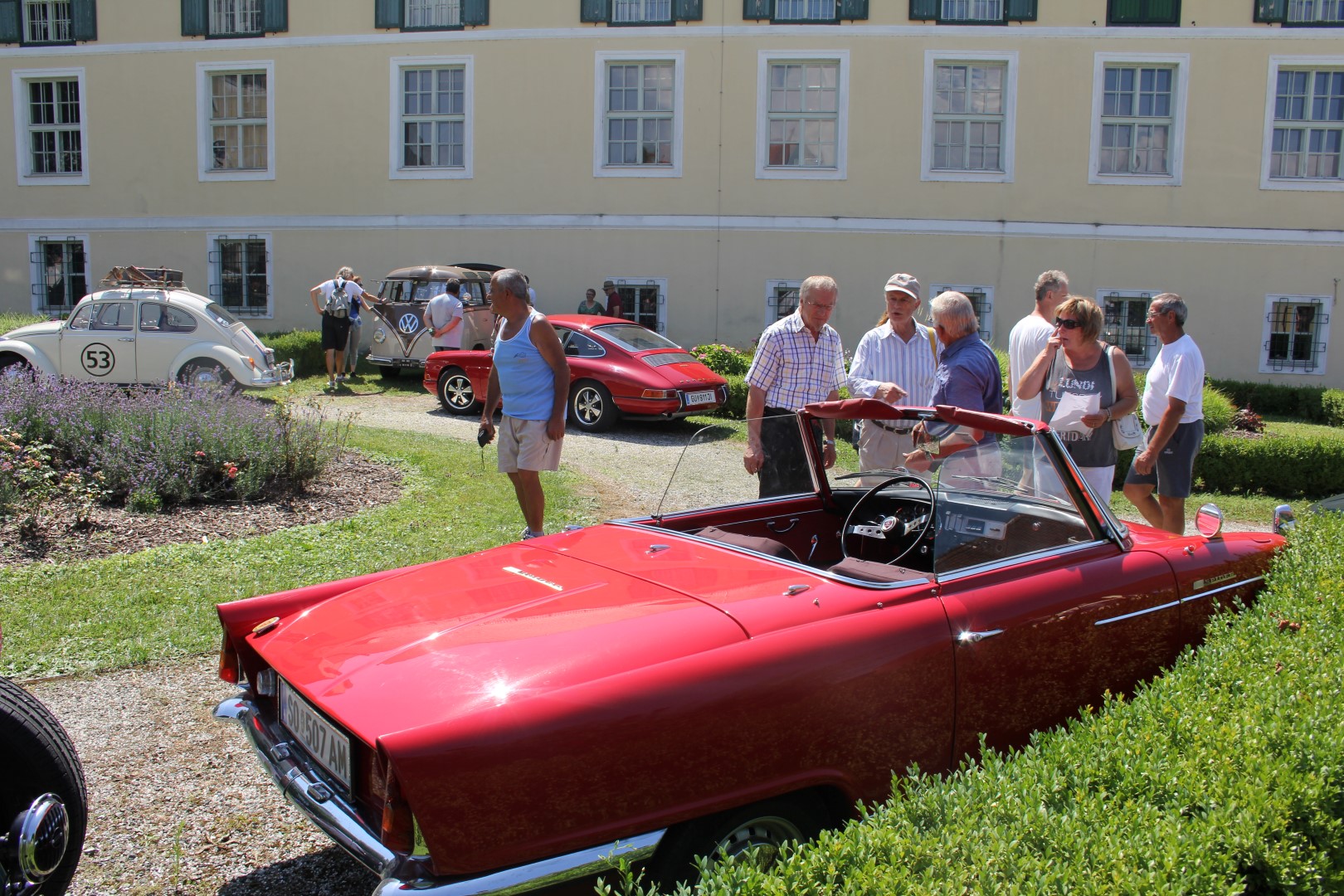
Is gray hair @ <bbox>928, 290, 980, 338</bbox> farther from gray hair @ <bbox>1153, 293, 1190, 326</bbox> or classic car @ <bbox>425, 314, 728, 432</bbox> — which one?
classic car @ <bbox>425, 314, 728, 432</bbox>

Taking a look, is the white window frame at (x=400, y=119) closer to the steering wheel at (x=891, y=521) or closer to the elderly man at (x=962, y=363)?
the elderly man at (x=962, y=363)

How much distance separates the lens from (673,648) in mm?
2709

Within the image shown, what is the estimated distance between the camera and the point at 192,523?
7.05 meters

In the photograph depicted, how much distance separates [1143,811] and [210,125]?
22700 millimetres

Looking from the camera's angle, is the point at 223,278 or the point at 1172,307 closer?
the point at 1172,307

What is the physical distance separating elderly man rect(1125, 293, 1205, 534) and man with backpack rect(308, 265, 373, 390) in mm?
12285

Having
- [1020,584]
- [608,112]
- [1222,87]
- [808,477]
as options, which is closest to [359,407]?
[608,112]

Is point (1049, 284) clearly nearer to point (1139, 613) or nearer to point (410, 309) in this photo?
point (1139, 613)

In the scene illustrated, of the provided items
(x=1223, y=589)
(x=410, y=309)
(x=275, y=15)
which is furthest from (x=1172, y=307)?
(x=275, y=15)

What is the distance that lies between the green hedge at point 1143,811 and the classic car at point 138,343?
12984 millimetres

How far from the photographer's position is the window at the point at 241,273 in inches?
828

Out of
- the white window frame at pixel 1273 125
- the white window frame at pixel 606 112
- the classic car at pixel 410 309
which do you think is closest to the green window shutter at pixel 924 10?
the white window frame at pixel 606 112

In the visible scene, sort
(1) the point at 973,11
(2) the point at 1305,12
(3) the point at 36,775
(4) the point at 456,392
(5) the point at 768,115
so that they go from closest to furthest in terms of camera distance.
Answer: (3) the point at 36,775 → (4) the point at 456,392 → (2) the point at 1305,12 → (1) the point at 973,11 → (5) the point at 768,115

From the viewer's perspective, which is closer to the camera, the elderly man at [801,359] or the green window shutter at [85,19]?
the elderly man at [801,359]
